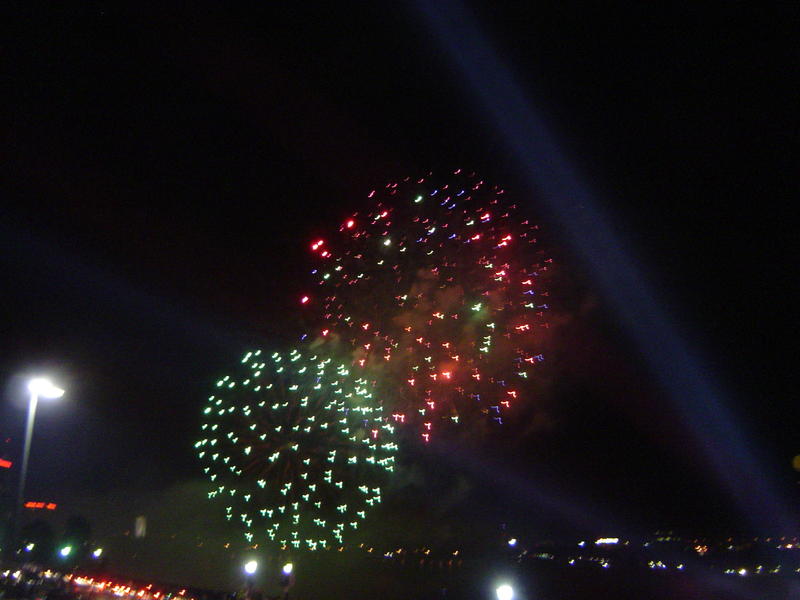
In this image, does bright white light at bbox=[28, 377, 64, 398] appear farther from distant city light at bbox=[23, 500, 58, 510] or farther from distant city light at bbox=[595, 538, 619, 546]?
distant city light at bbox=[595, 538, 619, 546]

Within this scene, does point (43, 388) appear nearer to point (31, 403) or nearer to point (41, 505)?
point (31, 403)

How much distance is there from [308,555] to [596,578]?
509 inches

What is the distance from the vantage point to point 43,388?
15609mm

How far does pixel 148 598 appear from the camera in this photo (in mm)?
12680

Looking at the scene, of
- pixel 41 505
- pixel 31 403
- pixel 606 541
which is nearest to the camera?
pixel 31 403

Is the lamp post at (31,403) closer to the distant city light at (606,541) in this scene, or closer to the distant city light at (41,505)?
the distant city light at (41,505)

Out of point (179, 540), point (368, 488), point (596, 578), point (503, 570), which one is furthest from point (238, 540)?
point (596, 578)

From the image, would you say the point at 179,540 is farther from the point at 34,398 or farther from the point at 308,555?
the point at 34,398

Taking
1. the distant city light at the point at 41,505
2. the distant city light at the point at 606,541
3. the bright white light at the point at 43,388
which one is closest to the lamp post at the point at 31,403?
the bright white light at the point at 43,388

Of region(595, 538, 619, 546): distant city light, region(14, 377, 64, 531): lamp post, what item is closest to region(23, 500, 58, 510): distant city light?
region(14, 377, 64, 531): lamp post

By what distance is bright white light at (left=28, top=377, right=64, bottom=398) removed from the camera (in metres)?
15.4

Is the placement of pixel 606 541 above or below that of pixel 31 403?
below

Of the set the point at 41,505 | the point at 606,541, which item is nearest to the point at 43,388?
the point at 41,505

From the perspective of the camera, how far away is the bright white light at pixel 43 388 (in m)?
15.4
